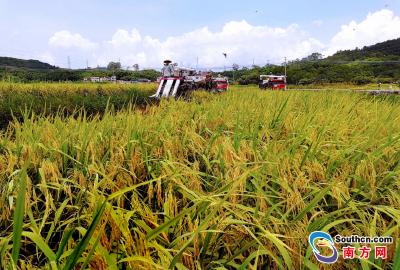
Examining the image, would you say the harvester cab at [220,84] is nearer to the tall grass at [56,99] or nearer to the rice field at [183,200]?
the tall grass at [56,99]

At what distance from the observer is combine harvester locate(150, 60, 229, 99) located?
1391cm

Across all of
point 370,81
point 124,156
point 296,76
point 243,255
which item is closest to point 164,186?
point 124,156

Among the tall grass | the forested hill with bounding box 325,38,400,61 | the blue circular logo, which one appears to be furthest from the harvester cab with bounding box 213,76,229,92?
the forested hill with bounding box 325,38,400,61

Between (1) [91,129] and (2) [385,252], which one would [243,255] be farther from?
(1) [91,129]

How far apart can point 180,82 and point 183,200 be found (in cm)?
1324

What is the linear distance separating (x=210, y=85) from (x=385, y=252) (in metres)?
17.2

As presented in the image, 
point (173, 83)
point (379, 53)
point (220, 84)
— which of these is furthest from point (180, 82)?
point (379, 53)

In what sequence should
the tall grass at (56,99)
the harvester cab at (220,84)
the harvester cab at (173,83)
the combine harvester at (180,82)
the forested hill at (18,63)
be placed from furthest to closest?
the forested hill at (18,63)
the harvester cab at (220,84)
the combine harvester at (180,82)
the harvester cab at (173,83)
the tall grass at (56,99)

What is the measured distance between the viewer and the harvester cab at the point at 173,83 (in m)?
13.8

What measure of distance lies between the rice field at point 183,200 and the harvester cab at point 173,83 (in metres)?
10.6

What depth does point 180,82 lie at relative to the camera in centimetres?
1447

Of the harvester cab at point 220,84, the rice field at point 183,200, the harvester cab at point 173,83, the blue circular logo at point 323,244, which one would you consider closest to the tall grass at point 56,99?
the rice field at point 183,200

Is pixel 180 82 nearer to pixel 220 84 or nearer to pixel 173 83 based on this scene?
pixel 173 83

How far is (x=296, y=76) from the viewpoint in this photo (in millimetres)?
43875
